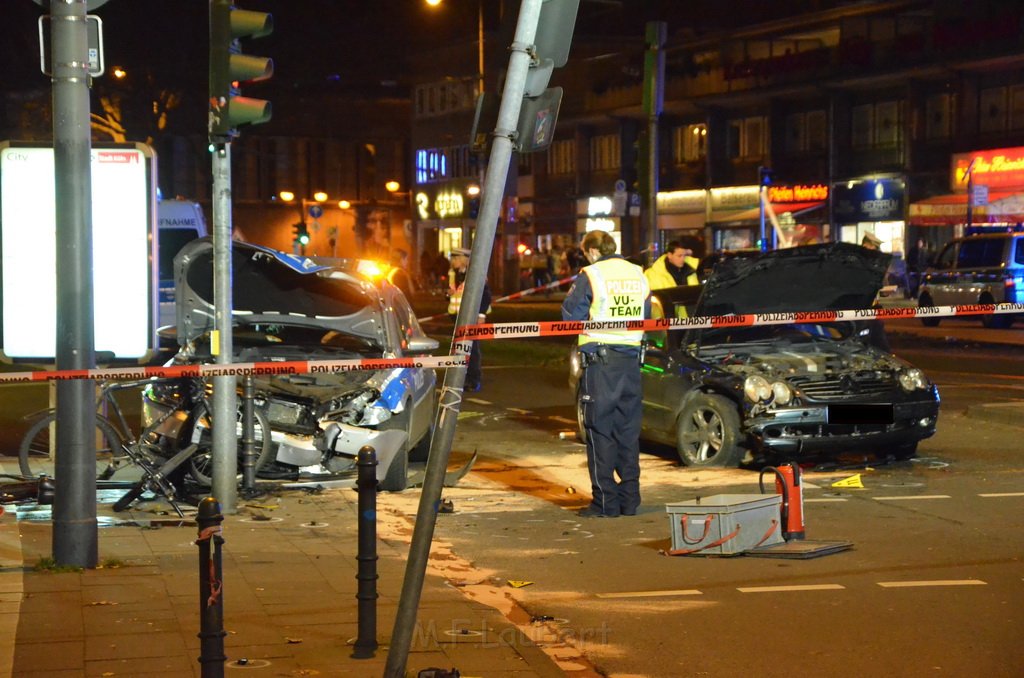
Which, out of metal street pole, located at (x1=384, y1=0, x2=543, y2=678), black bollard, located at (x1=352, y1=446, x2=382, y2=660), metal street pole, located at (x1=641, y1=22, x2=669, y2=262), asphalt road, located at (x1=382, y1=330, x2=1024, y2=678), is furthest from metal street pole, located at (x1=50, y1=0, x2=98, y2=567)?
metal street pole, located at (x1=641, y1=22, x2=669, y2=262)

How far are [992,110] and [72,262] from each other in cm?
4093

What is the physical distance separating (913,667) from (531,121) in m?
2.68

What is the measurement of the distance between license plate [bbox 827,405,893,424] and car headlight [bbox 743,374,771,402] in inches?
19.2

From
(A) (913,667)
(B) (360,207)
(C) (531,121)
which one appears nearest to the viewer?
(C) (531,121)

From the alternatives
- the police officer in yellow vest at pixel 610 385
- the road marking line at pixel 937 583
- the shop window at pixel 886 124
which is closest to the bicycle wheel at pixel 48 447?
the police officer in yellow vest at pixel 610 385

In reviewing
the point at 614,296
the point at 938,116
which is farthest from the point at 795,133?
the point at 614,296

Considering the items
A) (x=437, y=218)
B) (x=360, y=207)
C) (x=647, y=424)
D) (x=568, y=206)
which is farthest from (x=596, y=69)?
(x=647, y=424)

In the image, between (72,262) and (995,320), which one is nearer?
(72,262)

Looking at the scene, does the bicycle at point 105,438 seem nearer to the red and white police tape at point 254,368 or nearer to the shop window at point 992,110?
the red and white police tape at point 254,368

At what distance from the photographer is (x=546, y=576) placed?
7738 mm

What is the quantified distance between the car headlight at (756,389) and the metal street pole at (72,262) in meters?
5.34

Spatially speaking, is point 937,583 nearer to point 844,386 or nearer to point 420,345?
point 844,386

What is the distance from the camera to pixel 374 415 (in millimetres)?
10422

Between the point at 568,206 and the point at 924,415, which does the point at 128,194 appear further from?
the point at 568,206
